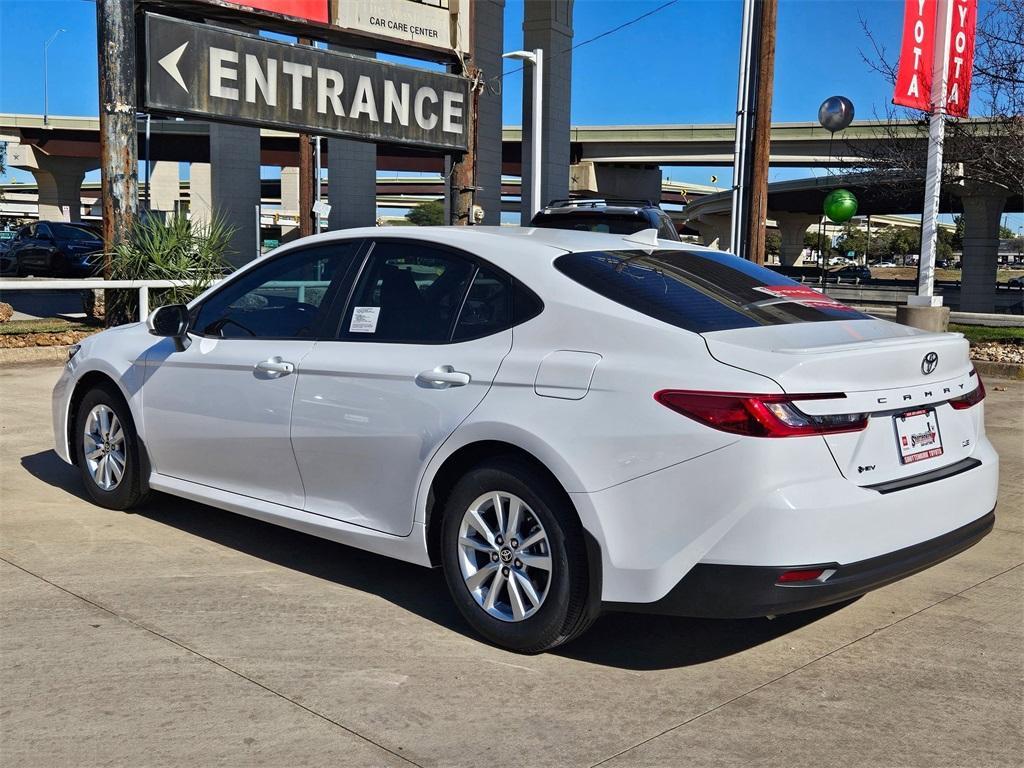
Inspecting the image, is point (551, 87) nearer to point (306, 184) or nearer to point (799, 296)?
point (306, 184)

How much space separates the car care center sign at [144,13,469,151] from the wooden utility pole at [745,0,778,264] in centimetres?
493

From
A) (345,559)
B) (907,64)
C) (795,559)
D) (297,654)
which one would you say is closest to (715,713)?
(795,559)

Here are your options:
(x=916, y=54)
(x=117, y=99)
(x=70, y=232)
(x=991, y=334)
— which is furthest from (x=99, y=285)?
(x=70, y=232)

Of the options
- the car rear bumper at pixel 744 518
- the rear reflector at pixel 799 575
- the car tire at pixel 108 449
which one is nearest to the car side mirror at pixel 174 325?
the car tire at pixel 108 449

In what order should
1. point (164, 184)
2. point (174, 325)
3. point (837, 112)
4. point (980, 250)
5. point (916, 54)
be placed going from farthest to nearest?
point (164, 184) → point (980, 250) → point (837, 112) → point (916, 54) → point (174, 325)

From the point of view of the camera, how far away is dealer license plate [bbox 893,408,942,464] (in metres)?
3.81

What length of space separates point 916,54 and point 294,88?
351 inches

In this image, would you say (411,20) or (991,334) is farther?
(411,20)

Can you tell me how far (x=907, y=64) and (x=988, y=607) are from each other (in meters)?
12.4

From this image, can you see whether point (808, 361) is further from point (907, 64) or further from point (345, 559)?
point (907, 64)

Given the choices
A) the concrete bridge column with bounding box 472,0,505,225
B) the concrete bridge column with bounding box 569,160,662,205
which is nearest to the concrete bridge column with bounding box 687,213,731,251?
the concrete bridge column with bounding box 569,160,662,205

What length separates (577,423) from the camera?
3.79m

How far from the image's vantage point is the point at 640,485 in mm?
3648

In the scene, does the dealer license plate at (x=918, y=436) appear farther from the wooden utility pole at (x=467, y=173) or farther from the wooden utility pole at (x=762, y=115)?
the wooden utility pole at (x=467, y=173)
